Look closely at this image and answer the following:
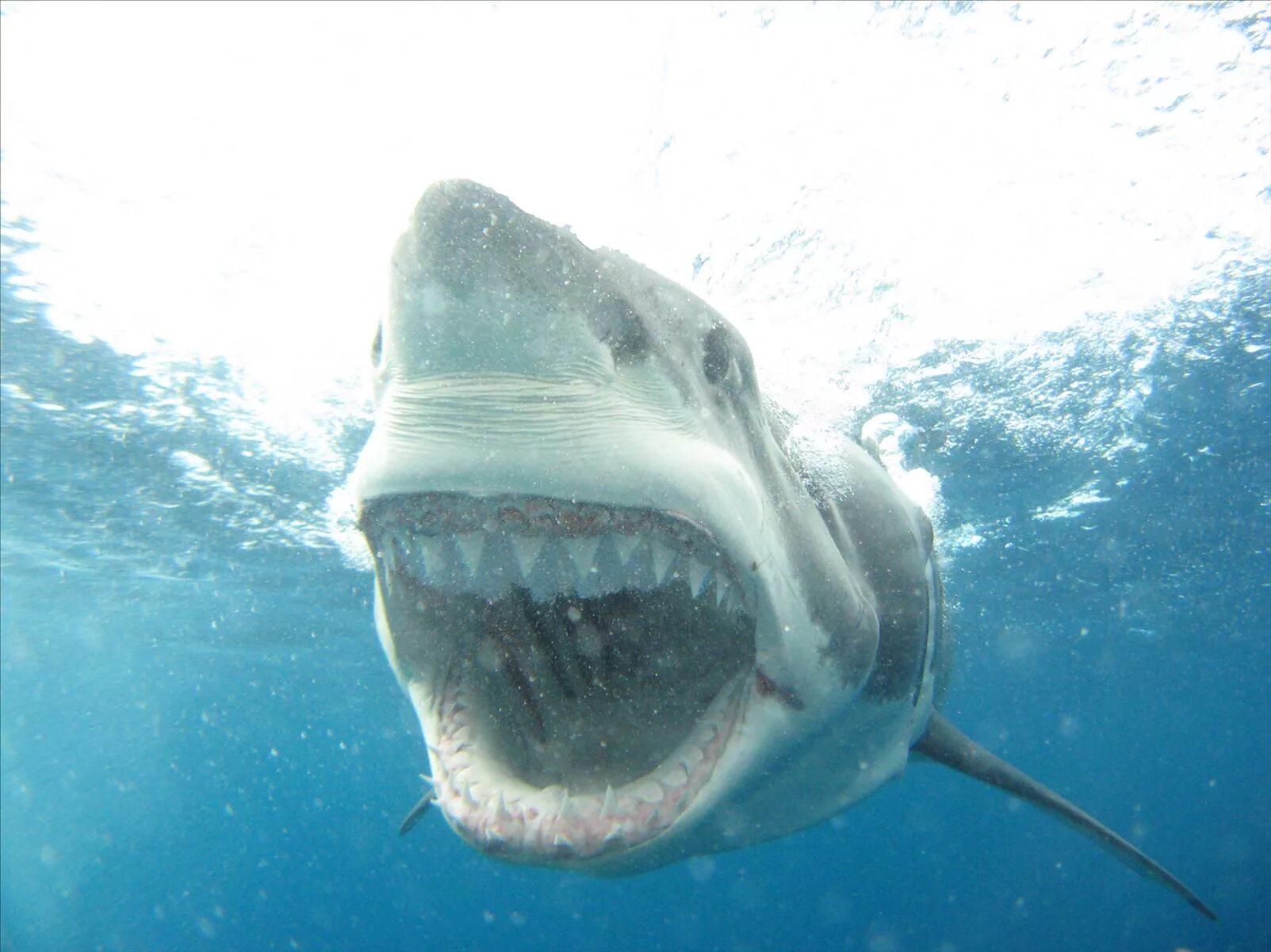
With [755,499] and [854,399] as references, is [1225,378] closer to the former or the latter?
[854,399]

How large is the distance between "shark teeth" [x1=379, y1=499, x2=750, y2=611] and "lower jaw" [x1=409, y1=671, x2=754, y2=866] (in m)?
0.41

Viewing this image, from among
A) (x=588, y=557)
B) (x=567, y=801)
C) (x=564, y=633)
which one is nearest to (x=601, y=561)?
(x=588, y=557)

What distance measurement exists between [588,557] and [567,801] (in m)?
0.66

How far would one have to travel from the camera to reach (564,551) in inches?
94.8

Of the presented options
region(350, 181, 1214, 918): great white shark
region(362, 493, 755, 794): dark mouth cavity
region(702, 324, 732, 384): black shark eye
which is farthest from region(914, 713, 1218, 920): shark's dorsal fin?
region(702, 324, 732, 384): black shark eye

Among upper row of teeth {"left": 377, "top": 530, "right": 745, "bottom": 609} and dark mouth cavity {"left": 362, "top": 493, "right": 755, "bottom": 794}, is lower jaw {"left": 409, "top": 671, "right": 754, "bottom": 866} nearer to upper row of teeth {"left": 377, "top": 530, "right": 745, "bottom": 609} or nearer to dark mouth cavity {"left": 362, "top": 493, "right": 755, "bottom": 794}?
dark mouth cavity {"left": 362, "top": 493, "right": 755, "bottom": 794}

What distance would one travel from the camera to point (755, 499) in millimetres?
2305

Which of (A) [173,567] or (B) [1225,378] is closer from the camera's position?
(B) [1225,378]

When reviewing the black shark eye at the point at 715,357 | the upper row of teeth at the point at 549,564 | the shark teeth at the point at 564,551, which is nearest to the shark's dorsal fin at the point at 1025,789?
the upper row of teeth at the point at 549,564

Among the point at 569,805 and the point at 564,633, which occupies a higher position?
the point at 569,805

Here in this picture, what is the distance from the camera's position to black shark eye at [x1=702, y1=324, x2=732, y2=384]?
2494mm

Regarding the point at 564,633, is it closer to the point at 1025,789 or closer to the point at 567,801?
the point at 567,801

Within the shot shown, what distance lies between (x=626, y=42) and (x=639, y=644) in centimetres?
481

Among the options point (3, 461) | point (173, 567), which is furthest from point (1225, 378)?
point (173, 567)
